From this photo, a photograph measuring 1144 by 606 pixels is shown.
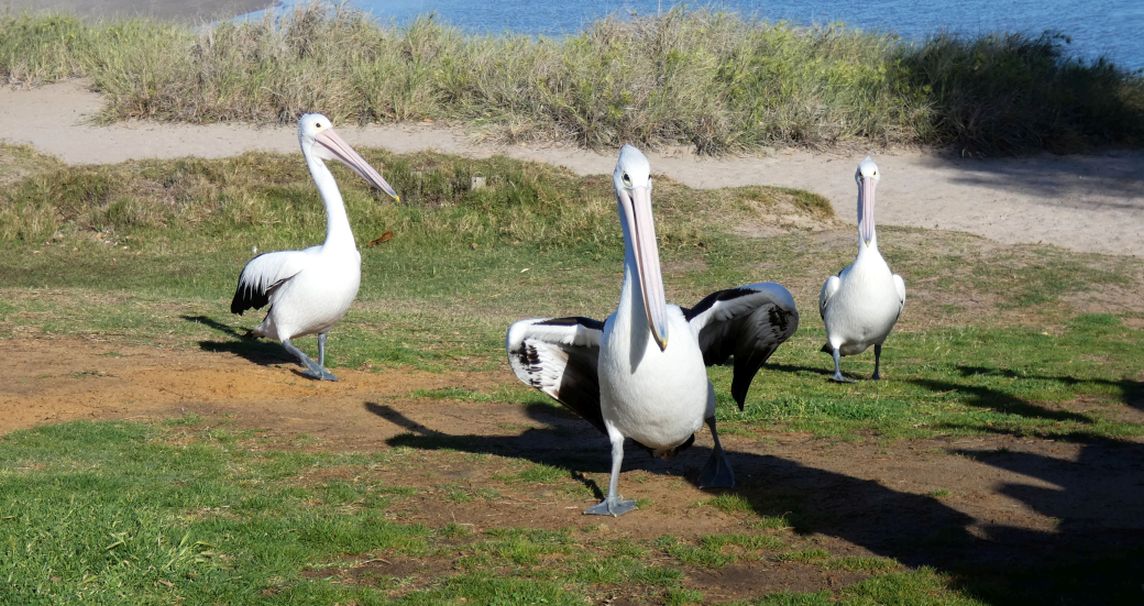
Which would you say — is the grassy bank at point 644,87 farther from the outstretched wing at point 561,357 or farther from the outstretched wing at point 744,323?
the outstretched wing at point 561,357

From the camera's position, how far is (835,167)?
20.0 metres

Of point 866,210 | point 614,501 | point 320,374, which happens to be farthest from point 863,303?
point 614,501

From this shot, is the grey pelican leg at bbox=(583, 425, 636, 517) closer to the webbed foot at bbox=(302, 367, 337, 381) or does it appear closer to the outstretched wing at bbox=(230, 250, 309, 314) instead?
the webbed foot at bbox=(302, 367, 337, 381)

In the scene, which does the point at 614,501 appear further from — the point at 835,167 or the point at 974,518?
the point at 835,167

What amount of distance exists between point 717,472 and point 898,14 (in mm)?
39437

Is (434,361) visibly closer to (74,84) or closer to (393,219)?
(393,219)

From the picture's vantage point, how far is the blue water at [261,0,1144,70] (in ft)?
126

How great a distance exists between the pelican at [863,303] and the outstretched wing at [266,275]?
156 inches

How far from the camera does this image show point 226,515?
18.0 ft

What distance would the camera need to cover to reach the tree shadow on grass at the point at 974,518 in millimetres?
4625

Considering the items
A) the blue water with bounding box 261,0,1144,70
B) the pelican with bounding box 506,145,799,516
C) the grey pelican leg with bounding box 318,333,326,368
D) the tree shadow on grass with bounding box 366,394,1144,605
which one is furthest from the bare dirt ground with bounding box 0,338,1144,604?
the blue water with bounding box 261,0,1144,70

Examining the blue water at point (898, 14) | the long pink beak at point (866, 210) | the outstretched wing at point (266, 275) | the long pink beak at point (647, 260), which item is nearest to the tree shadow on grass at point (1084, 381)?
the long pink beak at point (866, 210)

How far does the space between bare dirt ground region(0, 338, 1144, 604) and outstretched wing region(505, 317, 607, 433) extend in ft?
1.54

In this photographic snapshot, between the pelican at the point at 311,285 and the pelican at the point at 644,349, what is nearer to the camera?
the pelican at the point at 644,349
